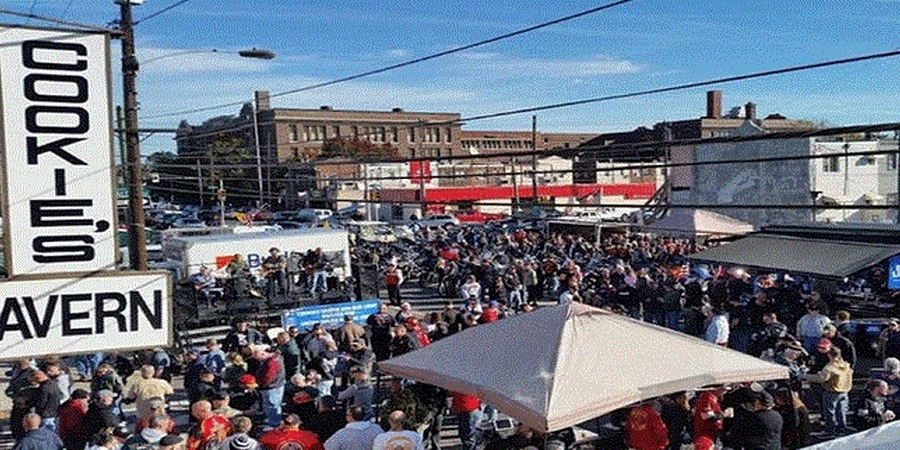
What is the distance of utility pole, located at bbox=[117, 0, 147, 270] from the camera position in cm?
1077

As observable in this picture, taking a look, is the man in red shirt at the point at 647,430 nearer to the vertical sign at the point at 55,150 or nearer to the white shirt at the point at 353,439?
the white shirt at the point at 353,439

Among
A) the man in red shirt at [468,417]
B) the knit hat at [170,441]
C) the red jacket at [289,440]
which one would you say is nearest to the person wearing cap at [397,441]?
the red jacket at [289,440]

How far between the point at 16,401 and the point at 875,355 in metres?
13.8

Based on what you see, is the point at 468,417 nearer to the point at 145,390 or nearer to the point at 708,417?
the point at 708,417

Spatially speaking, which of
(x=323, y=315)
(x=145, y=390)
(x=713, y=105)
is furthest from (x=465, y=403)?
(x=713, y=105)

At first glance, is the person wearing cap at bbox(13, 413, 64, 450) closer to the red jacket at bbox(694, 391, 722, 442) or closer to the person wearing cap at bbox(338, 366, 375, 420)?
the person wearing cap at bbox(338, 366, 375, 420)

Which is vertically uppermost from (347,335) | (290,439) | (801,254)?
(801,254)

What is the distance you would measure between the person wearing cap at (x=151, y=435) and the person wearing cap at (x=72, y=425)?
119 centimetres

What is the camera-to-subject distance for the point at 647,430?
802 cm

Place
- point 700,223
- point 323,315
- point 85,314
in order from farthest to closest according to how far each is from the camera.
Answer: point 700,223 → point 323,315 → point 85,314

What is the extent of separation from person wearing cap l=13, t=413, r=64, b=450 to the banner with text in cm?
316

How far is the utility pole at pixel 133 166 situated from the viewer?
10.8 meters

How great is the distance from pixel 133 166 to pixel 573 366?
6811 millimetres

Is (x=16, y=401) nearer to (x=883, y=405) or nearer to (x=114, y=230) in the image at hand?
(x=114, y=230)
